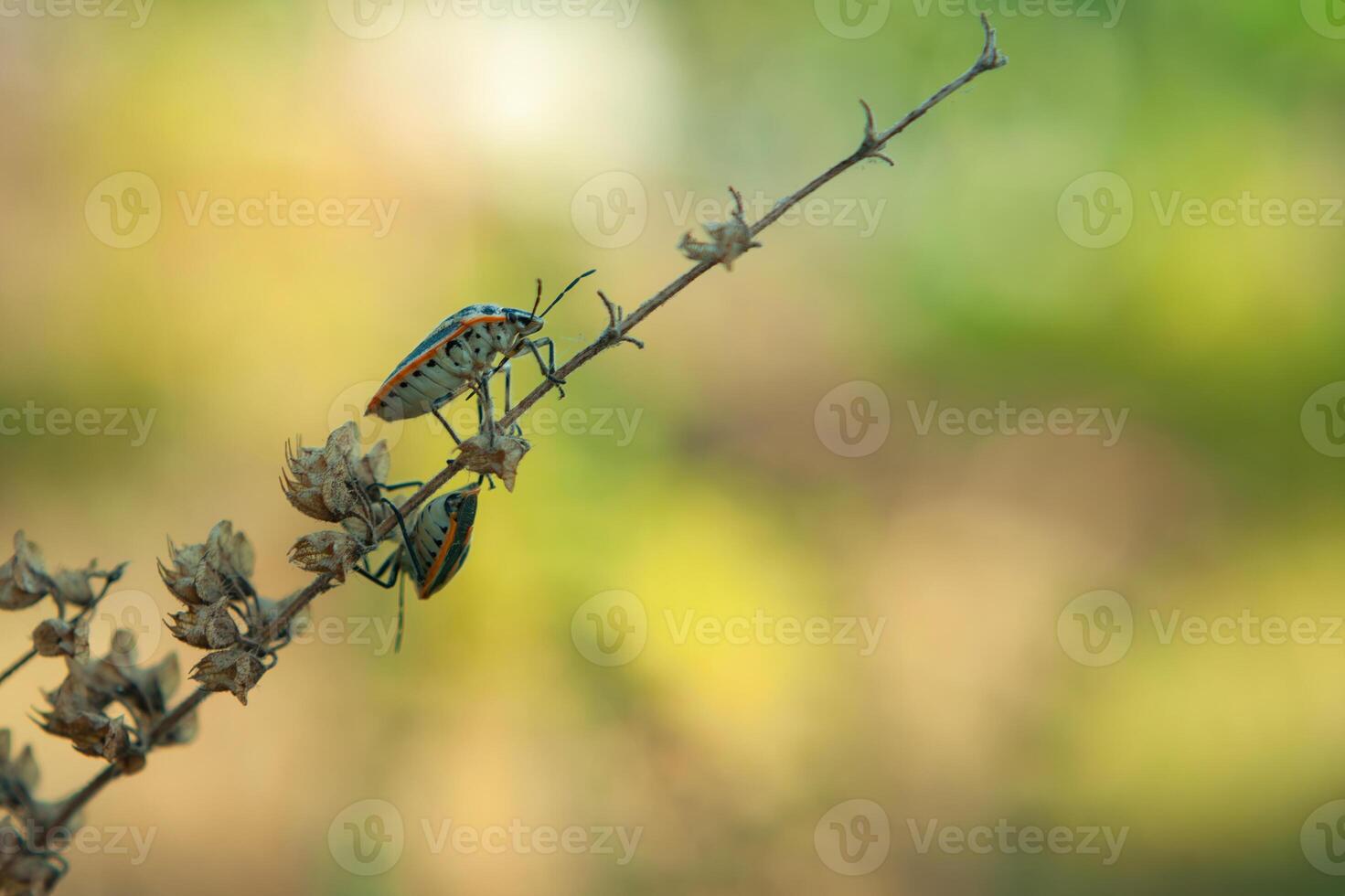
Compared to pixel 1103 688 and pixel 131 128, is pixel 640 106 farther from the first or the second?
pixel 1103 688

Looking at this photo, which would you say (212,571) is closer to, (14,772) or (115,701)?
(115,701)

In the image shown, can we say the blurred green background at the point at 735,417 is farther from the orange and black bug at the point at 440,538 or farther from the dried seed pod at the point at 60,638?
the dried seed pod at the point at 60,638

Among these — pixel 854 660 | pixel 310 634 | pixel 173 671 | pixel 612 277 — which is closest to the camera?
pixel 173 671

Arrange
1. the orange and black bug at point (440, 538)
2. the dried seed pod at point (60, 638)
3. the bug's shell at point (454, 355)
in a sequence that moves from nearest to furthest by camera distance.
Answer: the dried seed pod at point (60, 638) → the orange and black bug at point (440, 538) → the bug's shell at point (454, 355)

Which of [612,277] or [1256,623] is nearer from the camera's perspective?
[1256,623]

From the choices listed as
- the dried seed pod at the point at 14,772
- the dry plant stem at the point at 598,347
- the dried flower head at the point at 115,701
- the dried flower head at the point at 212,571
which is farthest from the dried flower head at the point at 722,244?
the dried seed pod at the point at 14,772

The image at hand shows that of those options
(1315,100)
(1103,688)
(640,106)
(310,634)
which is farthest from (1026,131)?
(310,634)

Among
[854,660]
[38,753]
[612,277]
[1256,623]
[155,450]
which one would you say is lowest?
[38,753]
